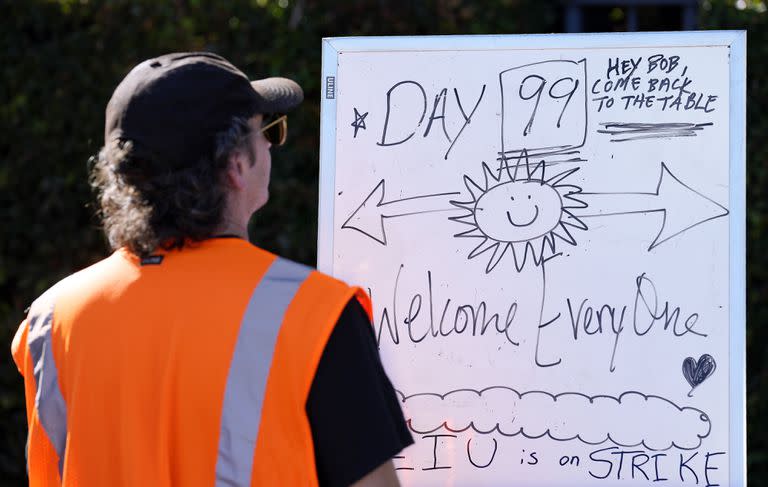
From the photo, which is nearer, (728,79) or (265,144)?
(265,144)

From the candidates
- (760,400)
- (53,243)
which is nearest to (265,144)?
(53,243)

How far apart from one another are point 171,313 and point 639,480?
1142 millimetres

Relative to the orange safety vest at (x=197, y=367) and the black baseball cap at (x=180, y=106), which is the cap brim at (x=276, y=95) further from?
the orange safety vest at (x=197, y=367)

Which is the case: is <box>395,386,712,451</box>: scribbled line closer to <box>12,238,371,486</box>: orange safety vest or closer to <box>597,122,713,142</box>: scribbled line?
<box>597,122,713,142</box>: scribbled line

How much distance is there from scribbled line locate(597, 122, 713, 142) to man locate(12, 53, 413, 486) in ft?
2.96

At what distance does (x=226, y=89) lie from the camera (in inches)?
52.3

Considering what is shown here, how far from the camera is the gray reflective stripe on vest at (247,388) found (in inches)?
47.9

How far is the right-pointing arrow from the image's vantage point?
1906 millimetres

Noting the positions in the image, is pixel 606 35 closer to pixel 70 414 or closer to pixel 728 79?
pixel 728 79

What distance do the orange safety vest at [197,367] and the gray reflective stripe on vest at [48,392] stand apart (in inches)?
0.9

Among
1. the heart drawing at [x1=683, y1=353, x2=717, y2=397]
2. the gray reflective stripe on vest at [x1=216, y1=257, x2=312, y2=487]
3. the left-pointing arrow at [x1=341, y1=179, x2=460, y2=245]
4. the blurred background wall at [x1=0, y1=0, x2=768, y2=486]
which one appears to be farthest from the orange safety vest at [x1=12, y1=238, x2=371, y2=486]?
the blurred background wall at [x1=0, y1=0, x2=768, y2=486]

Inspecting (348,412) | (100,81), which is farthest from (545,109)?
(100,81)

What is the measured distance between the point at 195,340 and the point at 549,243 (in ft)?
3.14

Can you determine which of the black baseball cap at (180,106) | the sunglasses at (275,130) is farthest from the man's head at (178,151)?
the sunglasses at (275,130)
